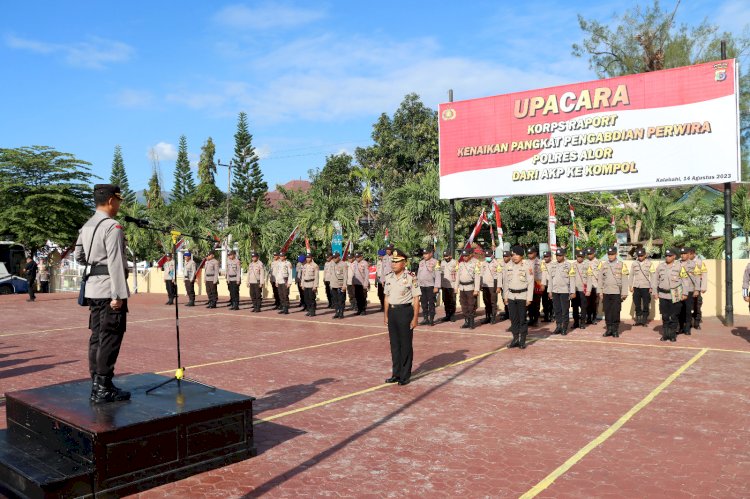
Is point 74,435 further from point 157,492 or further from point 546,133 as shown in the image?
point 546,133

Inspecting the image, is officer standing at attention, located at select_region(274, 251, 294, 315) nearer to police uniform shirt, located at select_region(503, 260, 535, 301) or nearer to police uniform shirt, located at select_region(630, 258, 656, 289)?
police uniform shirt, located at select_region(503, 260, 535, 301)

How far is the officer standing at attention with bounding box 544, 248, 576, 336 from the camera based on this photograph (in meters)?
12.2

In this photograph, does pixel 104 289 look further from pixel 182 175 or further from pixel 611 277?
pixel 182 175

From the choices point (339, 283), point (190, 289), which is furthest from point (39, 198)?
point (339, 283)

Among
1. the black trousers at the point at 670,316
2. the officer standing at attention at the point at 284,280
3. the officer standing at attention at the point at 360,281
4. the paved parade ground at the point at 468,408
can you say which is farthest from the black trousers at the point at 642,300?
the officer standing at attention at the point at 284,280

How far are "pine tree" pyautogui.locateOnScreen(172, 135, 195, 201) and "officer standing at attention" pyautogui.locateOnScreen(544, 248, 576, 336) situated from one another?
54458 millimetres

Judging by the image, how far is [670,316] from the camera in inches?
436

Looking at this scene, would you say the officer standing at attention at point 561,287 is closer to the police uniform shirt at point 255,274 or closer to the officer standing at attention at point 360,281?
the officer standing at attention at point 360,281

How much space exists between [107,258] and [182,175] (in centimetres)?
6075

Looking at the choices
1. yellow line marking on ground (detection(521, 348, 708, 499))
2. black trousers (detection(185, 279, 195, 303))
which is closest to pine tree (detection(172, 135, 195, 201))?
black trousers (detection(185, 279, 195, 303))

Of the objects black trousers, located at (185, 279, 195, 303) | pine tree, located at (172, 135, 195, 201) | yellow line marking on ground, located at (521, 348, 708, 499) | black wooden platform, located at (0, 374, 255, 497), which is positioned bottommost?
yellow line marking on ground, located at (521, 348, 708, 499)

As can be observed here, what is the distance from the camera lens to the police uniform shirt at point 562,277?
1216 cm

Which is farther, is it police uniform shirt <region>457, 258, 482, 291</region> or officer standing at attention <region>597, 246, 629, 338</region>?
police uniform shirt <region>457, 258, 482, 291</region>

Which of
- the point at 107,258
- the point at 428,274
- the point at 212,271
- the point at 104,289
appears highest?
the point at 107,258
